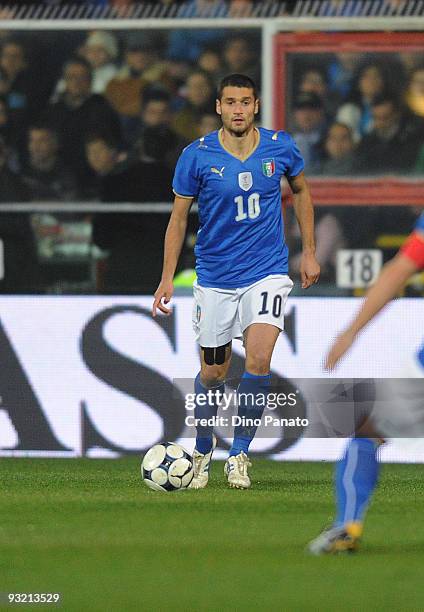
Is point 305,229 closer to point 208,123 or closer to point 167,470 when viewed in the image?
point 167,470

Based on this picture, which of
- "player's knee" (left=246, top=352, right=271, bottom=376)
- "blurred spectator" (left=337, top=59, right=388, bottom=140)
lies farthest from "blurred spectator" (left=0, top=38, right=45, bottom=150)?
"player's knee" (left=246, top=352, right=271, bottom=376)

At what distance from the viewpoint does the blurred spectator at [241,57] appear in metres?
11.2

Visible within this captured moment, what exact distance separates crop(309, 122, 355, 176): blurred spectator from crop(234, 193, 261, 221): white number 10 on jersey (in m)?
2.90

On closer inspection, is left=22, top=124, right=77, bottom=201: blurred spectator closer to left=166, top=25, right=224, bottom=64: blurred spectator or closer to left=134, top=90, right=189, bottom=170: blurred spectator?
left=134, top=90, right=189, bottom=170: blurred spectator

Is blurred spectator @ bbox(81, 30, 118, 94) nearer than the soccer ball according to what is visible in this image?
Answer: No

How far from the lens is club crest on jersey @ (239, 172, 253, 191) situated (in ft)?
27.2

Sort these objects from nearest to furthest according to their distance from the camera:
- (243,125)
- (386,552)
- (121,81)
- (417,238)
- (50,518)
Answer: (417,238), (386,552), (50,518), (243,125), (121,81)

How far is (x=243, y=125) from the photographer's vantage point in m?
8.18

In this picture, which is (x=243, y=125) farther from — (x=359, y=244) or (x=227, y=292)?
(x=359, y=244)

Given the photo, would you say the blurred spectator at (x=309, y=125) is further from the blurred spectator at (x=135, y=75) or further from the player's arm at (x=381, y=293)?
the player's arm at (x=381, y=293)

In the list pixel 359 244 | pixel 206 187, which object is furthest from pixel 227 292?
pixel 359 244

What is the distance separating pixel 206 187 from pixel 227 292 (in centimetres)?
57

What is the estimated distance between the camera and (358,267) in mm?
10859

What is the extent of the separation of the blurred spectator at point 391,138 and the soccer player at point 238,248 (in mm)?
2769
